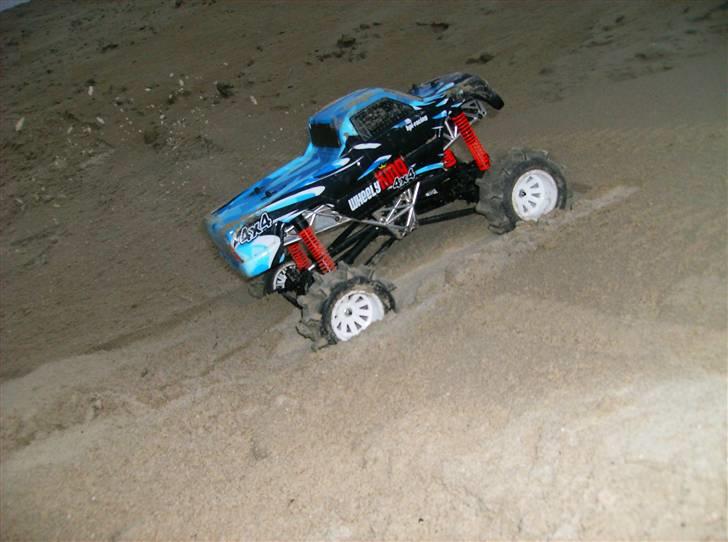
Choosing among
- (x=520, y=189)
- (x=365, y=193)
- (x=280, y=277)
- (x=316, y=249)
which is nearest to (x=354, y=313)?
(x=316, y=249)

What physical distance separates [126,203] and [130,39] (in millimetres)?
8671

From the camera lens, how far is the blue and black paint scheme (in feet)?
21.3

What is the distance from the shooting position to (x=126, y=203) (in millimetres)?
11820

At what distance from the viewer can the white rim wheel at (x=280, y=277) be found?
7845 mm

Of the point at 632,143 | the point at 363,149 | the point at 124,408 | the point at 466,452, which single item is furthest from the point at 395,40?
the point at 466,452

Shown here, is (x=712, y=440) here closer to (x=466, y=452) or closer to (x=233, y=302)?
(x=466, y=452)

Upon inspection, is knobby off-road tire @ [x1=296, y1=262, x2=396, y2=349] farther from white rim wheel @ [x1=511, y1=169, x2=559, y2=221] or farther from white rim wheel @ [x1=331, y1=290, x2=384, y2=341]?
white rim wheel @ [x1=511, y1=169, x2=559, y2=221]

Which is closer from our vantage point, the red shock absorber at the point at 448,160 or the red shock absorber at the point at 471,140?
the red shock absorber at the point at 471,140

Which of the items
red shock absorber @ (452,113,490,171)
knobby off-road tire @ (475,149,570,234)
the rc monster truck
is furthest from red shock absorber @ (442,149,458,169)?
knobby off-road tire @ (475,149,570,234)

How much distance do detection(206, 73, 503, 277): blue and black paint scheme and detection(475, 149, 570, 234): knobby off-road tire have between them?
26.4 inches

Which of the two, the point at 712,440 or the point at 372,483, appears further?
the point at 372,483

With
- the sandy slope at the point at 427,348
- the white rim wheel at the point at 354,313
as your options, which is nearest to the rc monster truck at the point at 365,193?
the white rim wheel at the point at 354,313

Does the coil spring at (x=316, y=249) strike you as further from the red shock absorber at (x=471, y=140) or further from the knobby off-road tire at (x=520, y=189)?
the red shock absorber at (x=471, y=140)

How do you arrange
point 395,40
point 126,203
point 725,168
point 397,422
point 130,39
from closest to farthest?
point 397,422, point 725,168, point 126,203, point 395,40, point 130,39
